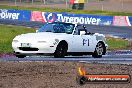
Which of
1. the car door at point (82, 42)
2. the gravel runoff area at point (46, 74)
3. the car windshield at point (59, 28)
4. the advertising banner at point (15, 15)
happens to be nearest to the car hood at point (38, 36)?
the car windshield at point (59, 28)

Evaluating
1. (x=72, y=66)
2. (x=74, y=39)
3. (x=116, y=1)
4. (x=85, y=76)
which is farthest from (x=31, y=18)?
(x=85, y=76)

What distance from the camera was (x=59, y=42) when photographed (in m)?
17.1

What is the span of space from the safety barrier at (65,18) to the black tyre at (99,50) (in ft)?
84.1

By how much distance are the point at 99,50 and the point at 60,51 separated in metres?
2.64

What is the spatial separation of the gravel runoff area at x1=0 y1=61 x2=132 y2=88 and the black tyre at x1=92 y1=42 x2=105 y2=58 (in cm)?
400

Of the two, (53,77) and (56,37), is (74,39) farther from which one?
(53,77)

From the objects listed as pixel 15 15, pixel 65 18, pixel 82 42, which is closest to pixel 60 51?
pixel 82 42

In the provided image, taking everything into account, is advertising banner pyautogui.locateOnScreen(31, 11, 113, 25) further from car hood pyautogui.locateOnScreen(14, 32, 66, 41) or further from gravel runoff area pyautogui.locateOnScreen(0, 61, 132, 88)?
gravel runoff area pyautogui.locateOnScreen(0, 61, 132, 88)

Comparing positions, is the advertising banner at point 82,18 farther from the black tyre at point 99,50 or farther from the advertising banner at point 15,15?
the black tyre at point 99,50

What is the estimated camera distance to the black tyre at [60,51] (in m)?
17.1

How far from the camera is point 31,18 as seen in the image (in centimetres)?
5441

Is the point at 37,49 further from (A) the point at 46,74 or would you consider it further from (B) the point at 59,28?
(A) the point at 46,74

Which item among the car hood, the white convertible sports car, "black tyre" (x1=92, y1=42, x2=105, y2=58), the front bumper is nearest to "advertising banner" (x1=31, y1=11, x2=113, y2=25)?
"black tyre" (x1=92, y1=42, x2=105, y2=58)

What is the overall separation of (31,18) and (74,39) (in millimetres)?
36590
